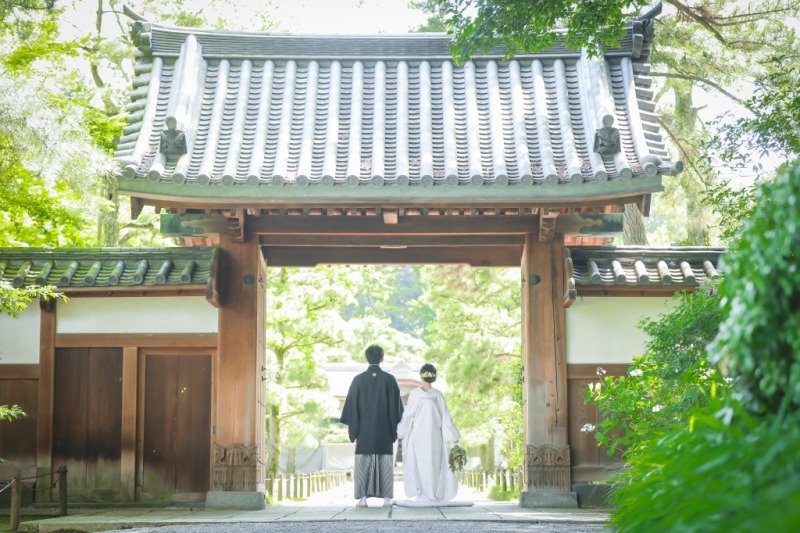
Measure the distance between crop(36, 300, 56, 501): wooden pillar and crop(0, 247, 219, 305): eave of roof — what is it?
341mm

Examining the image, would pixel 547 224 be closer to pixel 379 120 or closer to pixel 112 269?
pixel 379 120

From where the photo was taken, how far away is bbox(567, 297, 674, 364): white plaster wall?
1032 cm

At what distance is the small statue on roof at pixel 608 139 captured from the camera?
31.6 feet

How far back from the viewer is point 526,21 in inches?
259

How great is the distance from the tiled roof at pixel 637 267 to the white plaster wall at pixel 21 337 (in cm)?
571

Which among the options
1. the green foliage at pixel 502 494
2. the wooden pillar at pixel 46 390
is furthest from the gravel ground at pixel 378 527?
the green foliage at pixel 502 494

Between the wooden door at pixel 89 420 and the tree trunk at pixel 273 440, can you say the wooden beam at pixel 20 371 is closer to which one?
the wooden door at pixel 89 420

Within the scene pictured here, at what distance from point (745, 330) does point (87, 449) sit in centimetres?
883

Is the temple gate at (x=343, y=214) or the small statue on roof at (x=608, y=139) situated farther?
the small statue on roof at (x=608, y=139)

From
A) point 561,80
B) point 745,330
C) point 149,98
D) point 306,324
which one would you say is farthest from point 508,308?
point 745,330

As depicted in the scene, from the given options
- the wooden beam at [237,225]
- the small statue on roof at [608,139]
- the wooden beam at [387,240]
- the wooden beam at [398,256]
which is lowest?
the wooden beam at [398,256]

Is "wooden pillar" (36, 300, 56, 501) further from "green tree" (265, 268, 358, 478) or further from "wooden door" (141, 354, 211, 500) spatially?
"green tree" (265, 268, 358, 478)

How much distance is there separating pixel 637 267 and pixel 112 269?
18.6 ft

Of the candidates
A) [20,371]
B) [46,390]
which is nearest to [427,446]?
[46,390]
